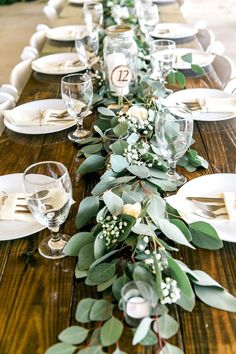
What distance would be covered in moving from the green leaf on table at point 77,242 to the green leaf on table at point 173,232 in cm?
17

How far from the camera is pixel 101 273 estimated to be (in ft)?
3.42

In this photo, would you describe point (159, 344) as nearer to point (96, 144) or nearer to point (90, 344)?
point (90, 344)

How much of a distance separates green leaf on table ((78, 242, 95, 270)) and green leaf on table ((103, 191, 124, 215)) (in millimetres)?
94

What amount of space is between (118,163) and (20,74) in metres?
1.37

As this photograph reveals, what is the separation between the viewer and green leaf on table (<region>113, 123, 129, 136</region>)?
1.44m

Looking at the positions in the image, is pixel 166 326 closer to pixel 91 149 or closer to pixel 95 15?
pixel 91 149

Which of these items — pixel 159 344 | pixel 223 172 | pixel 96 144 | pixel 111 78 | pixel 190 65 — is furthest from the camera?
pixel 190 65

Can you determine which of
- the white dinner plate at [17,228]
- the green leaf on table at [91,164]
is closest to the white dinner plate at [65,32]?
the green leaf on table at [91,164]

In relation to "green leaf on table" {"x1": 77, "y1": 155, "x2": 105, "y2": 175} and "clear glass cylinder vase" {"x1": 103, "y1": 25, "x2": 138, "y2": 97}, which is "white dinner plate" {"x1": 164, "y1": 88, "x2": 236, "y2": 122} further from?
"green leaf on table" {"x1": 77, "y1": 155, "x2": 105, "y2": 175}

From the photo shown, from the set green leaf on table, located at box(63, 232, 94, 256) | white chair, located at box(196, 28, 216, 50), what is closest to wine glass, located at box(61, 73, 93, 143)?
Result: green leaf on table, located at box(63, 232, 94, 256)

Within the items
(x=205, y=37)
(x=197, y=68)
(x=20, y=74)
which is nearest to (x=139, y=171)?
(x=197, y=68)

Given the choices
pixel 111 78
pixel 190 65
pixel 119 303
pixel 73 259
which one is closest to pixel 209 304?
pixel 119 303

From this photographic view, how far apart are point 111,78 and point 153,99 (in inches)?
8.6

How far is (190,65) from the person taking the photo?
86.4 inches
